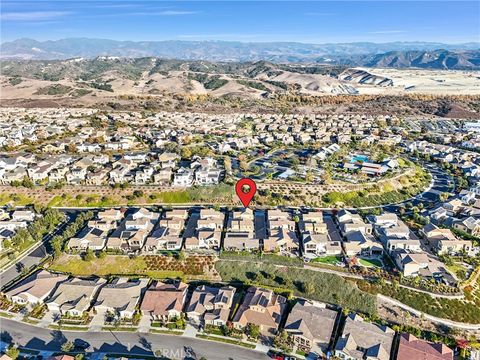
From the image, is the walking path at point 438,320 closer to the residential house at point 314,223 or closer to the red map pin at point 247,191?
the residential house at point 314,223

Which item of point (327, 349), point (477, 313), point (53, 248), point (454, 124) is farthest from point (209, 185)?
point (454, 124)

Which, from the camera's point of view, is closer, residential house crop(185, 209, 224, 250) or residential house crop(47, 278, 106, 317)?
residential house crop(47, 278, 106, 317)

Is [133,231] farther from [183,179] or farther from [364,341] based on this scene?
[364,341]

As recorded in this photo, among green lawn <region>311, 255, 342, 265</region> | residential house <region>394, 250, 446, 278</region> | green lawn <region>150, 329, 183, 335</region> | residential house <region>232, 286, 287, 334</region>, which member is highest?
residential house <region>394, 250, 446, 278</region>

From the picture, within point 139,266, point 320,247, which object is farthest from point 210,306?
point 320,247

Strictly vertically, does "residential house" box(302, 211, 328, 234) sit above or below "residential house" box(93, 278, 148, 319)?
above

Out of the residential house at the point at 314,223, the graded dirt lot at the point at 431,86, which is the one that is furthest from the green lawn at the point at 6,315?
the graded dirt lot at the point at 431,86

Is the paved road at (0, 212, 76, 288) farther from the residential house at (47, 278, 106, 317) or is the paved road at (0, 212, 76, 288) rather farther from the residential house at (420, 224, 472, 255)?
the residential house at (420, 224, 472, 255)

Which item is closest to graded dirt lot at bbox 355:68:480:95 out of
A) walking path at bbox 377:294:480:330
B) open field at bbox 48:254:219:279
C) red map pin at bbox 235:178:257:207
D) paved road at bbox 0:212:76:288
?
red map pin at bbox 235:178:257:207
